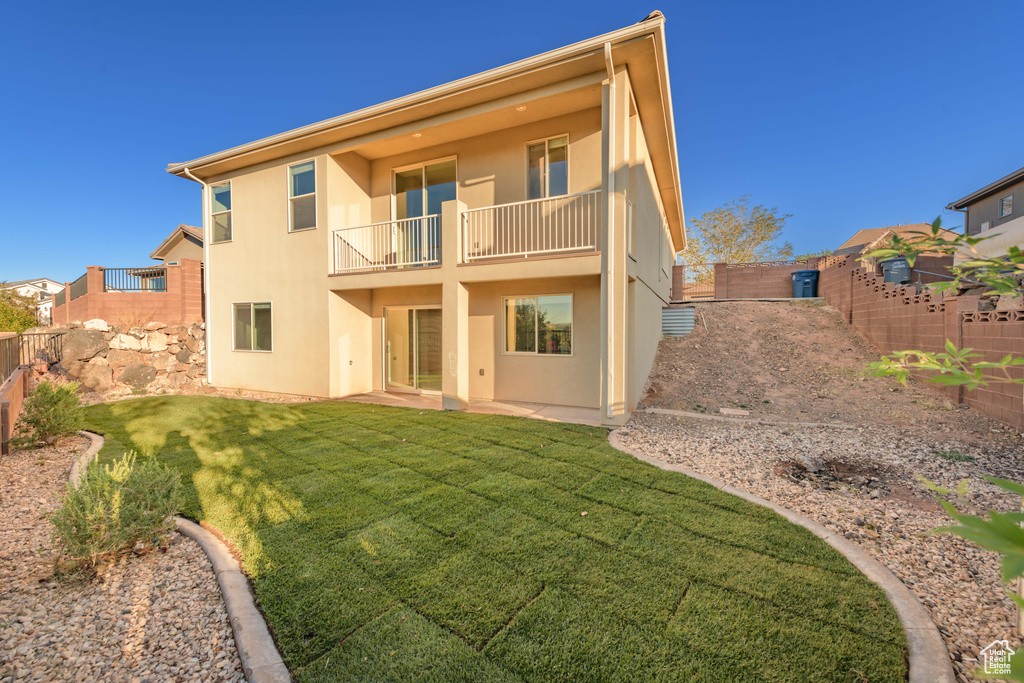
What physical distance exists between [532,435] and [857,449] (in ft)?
14.9

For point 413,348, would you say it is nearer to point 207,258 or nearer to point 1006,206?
point 207,258

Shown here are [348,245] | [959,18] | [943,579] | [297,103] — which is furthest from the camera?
[297,103]

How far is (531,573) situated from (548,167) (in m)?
7.70

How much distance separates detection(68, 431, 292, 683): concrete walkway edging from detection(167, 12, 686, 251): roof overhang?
742 cm

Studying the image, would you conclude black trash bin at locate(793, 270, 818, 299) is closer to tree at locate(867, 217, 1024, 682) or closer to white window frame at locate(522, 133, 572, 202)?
white window frame at locate(522, 133, 572, 202)

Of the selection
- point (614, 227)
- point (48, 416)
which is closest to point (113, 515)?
point (48, 416)

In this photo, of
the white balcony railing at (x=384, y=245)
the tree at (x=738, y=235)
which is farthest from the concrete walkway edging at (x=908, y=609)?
the tree at (x=738, y=235)

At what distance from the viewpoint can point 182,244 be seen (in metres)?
22.2

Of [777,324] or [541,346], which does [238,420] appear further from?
[777,324]

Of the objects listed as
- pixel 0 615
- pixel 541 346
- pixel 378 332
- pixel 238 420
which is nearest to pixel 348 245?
pixel 378 332

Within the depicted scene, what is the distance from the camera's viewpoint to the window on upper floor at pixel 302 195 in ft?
32.8

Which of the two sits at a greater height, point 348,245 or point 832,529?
point 348,245

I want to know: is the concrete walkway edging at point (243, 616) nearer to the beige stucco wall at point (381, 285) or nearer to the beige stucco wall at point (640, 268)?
the beige stucco wall at point (381, 285)

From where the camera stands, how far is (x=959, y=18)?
14727 millimetres
